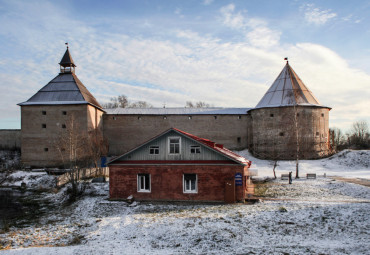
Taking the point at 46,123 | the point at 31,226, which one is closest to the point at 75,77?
the point at 46,123

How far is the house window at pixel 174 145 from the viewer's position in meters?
15.8

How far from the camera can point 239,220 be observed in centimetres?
1179

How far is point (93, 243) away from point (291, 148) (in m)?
25.3

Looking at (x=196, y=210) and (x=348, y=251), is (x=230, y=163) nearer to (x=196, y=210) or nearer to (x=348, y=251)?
(x=196, y=210)

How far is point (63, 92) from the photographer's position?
3130 centimetres

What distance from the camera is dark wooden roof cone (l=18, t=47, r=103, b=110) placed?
30.2m

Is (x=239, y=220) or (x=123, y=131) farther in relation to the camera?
(x=123, y=131)

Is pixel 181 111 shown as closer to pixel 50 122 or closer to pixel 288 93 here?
pixel 288 93

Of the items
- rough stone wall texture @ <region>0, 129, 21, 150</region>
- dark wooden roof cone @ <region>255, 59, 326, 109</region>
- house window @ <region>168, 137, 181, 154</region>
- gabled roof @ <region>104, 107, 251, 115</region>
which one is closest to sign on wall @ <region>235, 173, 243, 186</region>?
house window @ <region>168, 137, 181, 154</region>

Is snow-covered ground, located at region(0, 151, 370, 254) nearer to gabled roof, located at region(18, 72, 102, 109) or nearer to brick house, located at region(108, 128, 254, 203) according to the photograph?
brick house, located at region(108, 128, 254, 203)

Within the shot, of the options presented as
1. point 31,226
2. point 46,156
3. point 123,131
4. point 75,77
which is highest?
point 75,77

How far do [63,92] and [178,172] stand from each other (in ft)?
70.1

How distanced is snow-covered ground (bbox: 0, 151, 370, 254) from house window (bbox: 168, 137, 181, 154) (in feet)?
9.31

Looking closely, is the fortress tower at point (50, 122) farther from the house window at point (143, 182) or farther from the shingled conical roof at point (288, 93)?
the shingled conical roof at point (288, 93)
